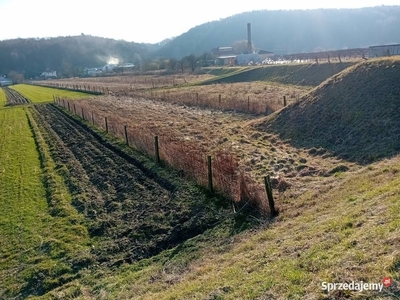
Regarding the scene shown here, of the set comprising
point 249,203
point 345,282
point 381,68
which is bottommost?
point 249,203

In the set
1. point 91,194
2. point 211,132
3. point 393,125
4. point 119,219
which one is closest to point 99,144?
point 211,132

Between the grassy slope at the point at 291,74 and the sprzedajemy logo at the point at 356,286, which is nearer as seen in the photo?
the sprzedajemy logo at the point at 356,286

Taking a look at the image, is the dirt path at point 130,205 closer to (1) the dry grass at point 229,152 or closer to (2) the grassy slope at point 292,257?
(2) the grassy slope at point 292,257

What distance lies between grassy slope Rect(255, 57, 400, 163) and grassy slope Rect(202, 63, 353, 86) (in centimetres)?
2253

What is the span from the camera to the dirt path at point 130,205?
11211 mm

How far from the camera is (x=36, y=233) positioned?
40.3ft

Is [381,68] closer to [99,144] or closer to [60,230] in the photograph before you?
[99,144]

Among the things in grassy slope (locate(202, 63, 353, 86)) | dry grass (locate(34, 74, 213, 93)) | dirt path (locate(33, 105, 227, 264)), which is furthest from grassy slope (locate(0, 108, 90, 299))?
dry grass (locate(34, 74, 213, 93))

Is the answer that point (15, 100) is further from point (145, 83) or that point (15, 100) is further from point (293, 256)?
point (293, 256)

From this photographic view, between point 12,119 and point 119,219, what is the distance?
3387 centimetres

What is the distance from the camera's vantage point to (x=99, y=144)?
78.6 ft

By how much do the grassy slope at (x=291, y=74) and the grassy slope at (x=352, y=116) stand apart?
73.9 feet

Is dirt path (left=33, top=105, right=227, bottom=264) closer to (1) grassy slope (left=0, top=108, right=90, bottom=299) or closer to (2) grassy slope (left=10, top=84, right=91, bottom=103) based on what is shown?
(1) grassy slope (left=0, top=108, right=90, bottom=299)

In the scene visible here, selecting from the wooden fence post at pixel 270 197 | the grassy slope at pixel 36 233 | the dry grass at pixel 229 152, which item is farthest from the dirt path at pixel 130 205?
the wooden fence post at pixel 270 197
